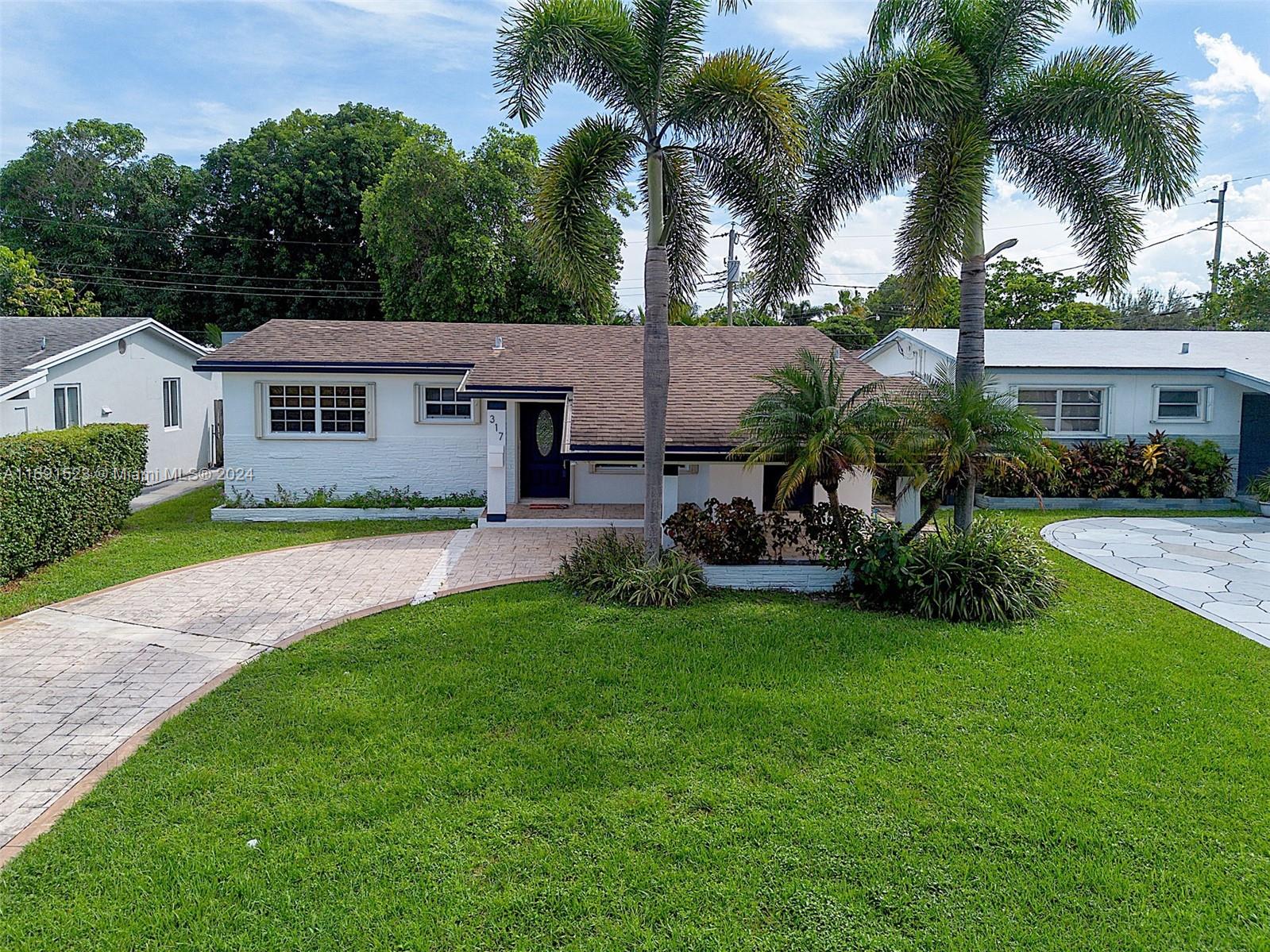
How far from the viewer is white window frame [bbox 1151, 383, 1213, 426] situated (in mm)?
18344

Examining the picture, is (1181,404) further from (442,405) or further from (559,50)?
(442,405)

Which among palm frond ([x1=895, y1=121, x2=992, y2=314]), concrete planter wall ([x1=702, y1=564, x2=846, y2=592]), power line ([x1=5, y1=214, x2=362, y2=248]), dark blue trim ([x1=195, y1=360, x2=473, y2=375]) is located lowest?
concrete planter wall ([x1=702, y1=564, x2=846, y2=592])

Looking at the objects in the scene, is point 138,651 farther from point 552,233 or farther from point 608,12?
point 608,12

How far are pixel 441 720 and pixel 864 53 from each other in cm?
1040

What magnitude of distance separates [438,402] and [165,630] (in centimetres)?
831

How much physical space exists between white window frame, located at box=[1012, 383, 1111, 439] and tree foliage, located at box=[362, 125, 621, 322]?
14.3 m

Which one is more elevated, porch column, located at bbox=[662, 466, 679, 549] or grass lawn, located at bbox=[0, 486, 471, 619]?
porch column, located at bbox=[662, 466, 679, 549]

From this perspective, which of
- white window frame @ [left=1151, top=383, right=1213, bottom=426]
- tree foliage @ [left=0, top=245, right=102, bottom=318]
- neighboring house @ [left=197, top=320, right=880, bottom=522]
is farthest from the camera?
tree foliage @ [left=0, top=245, right=102, bottom=318]

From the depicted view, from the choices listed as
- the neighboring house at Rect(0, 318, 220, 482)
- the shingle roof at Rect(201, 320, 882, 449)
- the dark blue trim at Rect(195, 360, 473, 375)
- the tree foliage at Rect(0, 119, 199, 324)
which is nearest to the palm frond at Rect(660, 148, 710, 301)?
the shingle roof at Rect(201, 320, 882, 449)

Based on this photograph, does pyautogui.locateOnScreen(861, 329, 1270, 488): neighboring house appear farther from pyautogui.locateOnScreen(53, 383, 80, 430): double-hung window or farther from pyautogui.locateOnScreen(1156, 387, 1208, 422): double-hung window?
pyautogui.locateOnScreen(53, 383, 80, 430): double-hung window

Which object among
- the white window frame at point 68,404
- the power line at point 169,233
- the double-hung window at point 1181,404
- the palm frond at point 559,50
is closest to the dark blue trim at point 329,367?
the white window frame at point 68,404

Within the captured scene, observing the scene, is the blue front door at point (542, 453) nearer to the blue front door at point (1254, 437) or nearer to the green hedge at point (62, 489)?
the green hedge at point (62, 489)

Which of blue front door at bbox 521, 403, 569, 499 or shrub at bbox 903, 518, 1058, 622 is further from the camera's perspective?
blue front door at bbox 521, 403, 569, 499

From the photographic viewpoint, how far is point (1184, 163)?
10.4 m
